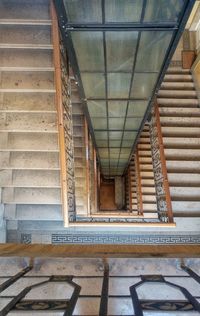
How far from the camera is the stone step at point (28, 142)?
10.3 feet

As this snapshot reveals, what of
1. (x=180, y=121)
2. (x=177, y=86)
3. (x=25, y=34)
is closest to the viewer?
(x=25, y=34)

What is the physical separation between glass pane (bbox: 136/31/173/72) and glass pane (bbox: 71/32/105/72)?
1.18 ft

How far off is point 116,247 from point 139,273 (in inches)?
6.3

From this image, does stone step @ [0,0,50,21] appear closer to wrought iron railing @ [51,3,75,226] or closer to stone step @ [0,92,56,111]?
wrought iron railing @ [51,3,75,226]

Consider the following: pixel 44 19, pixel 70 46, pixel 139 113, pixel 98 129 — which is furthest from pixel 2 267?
pixel 98 129

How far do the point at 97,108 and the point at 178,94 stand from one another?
2259mm

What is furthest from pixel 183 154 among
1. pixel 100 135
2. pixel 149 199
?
pixel 149 199

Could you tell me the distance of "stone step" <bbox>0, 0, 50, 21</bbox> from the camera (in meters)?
2.70

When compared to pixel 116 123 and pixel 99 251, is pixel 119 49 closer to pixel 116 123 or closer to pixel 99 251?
pixel 116 123

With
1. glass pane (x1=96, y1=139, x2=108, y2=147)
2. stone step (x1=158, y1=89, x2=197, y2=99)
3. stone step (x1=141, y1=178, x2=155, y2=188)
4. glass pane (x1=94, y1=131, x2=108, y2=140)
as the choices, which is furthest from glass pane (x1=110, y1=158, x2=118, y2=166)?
stone step (x1=158, y1=89, x2=197, y2=99)

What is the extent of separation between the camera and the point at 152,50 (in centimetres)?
252

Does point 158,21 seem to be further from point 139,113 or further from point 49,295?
point 49,295

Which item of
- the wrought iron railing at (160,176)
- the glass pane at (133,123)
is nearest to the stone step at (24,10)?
the glass pane at (133,123)

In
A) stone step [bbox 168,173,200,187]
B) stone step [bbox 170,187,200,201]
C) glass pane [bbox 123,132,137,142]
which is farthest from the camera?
glass pane [bbox 123,132,137,142]
